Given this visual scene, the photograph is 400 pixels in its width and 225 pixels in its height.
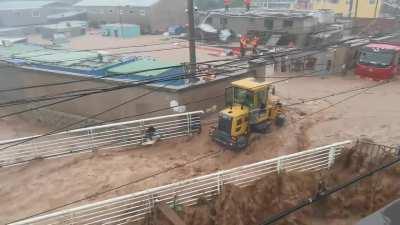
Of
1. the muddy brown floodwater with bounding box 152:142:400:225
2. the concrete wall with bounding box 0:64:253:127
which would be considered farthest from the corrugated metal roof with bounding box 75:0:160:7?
the muddy brown floodwater with bounding box 152:142:400:225

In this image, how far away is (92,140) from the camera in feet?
52.8

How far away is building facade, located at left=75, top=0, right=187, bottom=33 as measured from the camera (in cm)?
5666

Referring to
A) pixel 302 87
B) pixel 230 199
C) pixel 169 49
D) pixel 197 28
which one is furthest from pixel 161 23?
pixel 230 199

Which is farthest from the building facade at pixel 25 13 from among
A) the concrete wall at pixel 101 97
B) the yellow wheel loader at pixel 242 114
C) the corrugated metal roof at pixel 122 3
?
the yellow wheel loader at pixel 242 114

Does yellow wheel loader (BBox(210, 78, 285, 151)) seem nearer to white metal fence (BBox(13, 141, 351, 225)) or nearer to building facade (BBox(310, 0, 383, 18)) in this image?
white metal fence (BBox(13, 141, 351, 225))

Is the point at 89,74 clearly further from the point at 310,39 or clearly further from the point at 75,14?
the point at 75,14

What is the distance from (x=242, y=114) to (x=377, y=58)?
15489mm

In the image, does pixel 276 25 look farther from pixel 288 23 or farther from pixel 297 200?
pixel 297 200

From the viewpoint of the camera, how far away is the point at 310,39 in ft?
136

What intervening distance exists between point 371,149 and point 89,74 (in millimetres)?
16329

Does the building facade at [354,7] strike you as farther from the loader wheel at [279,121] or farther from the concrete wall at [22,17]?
the concrete wall at [22,17]

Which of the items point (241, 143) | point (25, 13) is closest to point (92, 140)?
point (241, 143)

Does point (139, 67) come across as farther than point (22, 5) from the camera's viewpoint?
No

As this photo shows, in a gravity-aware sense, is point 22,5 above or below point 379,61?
above
